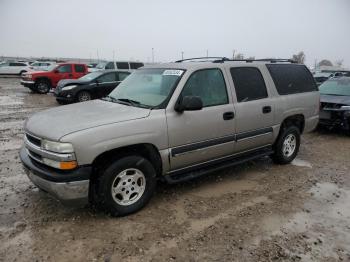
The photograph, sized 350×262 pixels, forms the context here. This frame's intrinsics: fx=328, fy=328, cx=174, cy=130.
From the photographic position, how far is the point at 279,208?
4203mm

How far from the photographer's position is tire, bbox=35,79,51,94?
1808 cm

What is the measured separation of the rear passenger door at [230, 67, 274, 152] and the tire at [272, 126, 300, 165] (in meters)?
0.36

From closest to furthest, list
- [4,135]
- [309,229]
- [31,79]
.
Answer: [309,229] → [4,135] → [31,79]

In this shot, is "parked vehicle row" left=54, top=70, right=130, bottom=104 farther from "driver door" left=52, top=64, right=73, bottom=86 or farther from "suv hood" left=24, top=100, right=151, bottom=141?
"suv hood" left=24, top=100, right=151, bottom=141

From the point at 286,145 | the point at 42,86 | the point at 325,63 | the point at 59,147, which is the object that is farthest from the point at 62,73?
the point at 325,63

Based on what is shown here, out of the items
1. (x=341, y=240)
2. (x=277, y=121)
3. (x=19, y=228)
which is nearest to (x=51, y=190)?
(x=19, y=228)

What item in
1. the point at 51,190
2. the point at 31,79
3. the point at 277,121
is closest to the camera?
the point at 51,190

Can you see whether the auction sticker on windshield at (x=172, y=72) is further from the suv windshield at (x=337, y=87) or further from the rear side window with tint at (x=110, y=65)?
the rear side window with tint at (x=110, y=65)

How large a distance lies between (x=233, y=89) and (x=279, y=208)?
1.77m

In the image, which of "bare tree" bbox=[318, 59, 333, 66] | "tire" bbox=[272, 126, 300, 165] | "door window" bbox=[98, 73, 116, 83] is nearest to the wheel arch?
"tire" bbox=[272, 126, 300, 165]

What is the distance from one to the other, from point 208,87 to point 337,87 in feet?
19.9

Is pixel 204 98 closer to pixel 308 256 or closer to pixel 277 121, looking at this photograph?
pixel 277 121

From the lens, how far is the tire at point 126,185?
12.0 ft

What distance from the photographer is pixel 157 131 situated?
3934 mm
